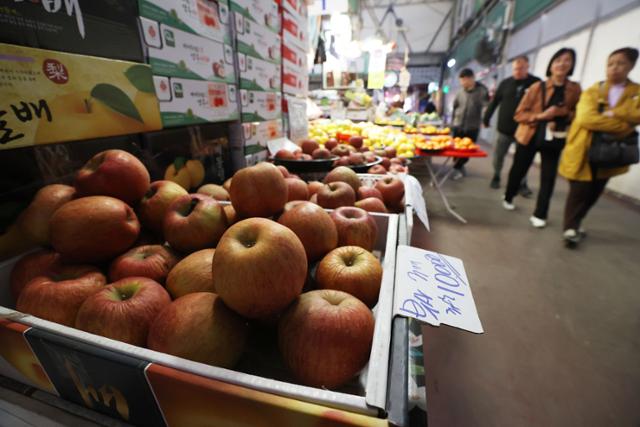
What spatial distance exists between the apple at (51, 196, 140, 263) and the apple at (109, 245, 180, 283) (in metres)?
0.04

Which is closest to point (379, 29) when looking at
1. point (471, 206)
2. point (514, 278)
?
point (471, 206)

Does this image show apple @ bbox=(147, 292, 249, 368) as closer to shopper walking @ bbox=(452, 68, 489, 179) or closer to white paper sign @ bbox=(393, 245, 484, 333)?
white paper sign @ bbox=(393, 245, 484, 333)

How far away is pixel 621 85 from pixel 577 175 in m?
0.80

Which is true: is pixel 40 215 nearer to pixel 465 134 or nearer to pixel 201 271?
pixel 201 271

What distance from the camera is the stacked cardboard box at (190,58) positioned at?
1178 millimetres

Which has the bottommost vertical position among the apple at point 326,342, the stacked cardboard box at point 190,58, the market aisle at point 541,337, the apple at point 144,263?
the market aisle at point 541,337

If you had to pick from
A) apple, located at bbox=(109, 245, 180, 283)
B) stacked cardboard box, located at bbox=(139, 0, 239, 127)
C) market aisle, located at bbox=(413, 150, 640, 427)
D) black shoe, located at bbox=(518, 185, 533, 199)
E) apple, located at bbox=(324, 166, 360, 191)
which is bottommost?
market aisle, located at bbox=(413, 150, 640, 427)

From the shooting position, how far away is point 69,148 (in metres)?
1.01

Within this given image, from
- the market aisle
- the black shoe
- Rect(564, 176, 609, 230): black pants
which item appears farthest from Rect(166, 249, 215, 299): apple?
the black shoe

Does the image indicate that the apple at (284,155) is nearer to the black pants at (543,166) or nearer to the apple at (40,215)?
the apple at (40,215)

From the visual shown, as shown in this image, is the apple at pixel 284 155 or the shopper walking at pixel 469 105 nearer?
the apple at pixel 284 155

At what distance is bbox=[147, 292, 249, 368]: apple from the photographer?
559mm

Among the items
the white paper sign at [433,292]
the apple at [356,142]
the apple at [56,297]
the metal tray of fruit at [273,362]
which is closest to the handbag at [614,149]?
the apple at [356,142]

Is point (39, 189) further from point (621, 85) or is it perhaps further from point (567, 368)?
point (621, 85)
